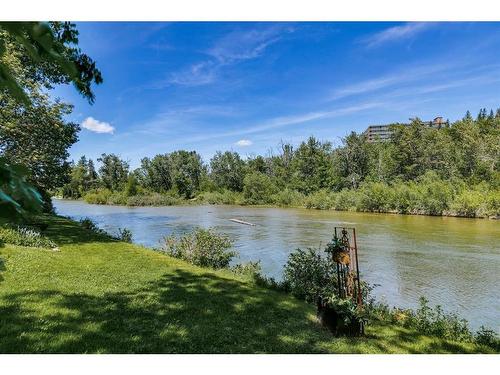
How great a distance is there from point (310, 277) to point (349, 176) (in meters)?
54.2

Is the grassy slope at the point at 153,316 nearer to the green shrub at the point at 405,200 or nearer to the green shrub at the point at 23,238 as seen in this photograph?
the green shrub at the point at 23,238

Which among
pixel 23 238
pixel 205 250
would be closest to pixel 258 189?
pixel 205 250

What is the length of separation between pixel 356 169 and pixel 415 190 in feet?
68.6

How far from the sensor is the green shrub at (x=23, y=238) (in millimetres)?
11055

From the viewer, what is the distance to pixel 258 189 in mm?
66062

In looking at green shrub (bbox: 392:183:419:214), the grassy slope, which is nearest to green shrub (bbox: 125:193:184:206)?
green shrub (bbox: 392:183:419:214)

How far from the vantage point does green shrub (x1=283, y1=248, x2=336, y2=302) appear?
837cm

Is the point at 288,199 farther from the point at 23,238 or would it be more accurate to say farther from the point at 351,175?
the point at 23,238

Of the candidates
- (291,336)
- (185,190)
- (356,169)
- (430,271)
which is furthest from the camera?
(185,190)

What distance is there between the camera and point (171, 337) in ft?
16.6

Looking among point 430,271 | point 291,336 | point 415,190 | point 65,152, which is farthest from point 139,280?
point 415,190

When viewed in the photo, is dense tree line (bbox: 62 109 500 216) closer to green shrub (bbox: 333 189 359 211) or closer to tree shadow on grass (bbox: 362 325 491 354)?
green shrub (bbox: 333 189 359 211)

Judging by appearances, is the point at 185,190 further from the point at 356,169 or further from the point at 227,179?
the point at 356,169

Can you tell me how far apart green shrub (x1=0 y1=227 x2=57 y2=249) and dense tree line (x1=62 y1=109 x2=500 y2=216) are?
35.1 m
